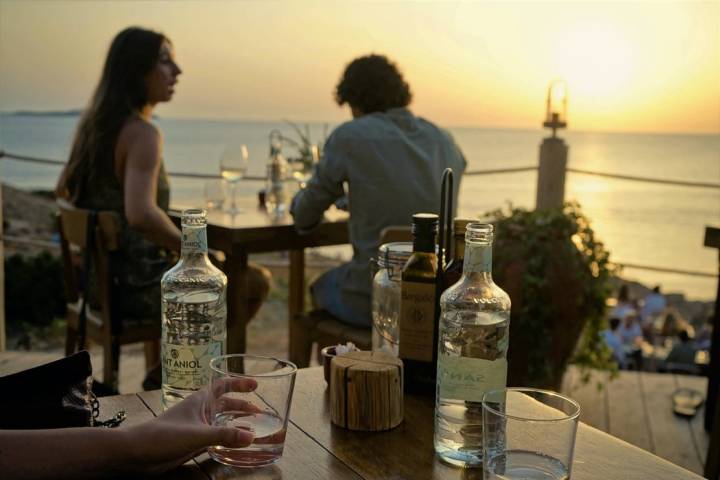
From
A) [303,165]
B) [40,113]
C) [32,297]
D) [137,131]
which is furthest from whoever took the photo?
[40,113]

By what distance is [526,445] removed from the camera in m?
0.76

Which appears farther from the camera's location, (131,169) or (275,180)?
(275,180)

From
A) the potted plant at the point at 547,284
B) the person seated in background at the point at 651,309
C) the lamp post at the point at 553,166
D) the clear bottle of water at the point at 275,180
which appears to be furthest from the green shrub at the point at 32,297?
the person seated in background at the point at 651,309

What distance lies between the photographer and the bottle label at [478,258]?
0.86 m

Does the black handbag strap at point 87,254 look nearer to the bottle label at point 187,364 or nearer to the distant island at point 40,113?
the distant island at point 40,113

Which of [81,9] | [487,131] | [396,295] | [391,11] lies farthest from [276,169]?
[487,131]

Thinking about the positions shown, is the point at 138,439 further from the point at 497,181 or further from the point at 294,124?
the point at 497,181

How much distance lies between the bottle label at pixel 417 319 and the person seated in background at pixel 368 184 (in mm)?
1439

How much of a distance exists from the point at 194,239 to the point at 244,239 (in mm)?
1598

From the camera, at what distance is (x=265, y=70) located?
22.9 feet

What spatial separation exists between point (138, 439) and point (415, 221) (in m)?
0.47

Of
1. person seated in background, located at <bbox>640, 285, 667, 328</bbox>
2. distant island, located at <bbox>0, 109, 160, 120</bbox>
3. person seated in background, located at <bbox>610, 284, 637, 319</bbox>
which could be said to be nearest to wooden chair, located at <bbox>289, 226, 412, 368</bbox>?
distant island, located at <bbox>0, 109, 160, 120</bbox>

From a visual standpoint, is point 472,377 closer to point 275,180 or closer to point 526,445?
point 526,445

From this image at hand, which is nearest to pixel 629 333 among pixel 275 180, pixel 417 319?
pixel 275 180
